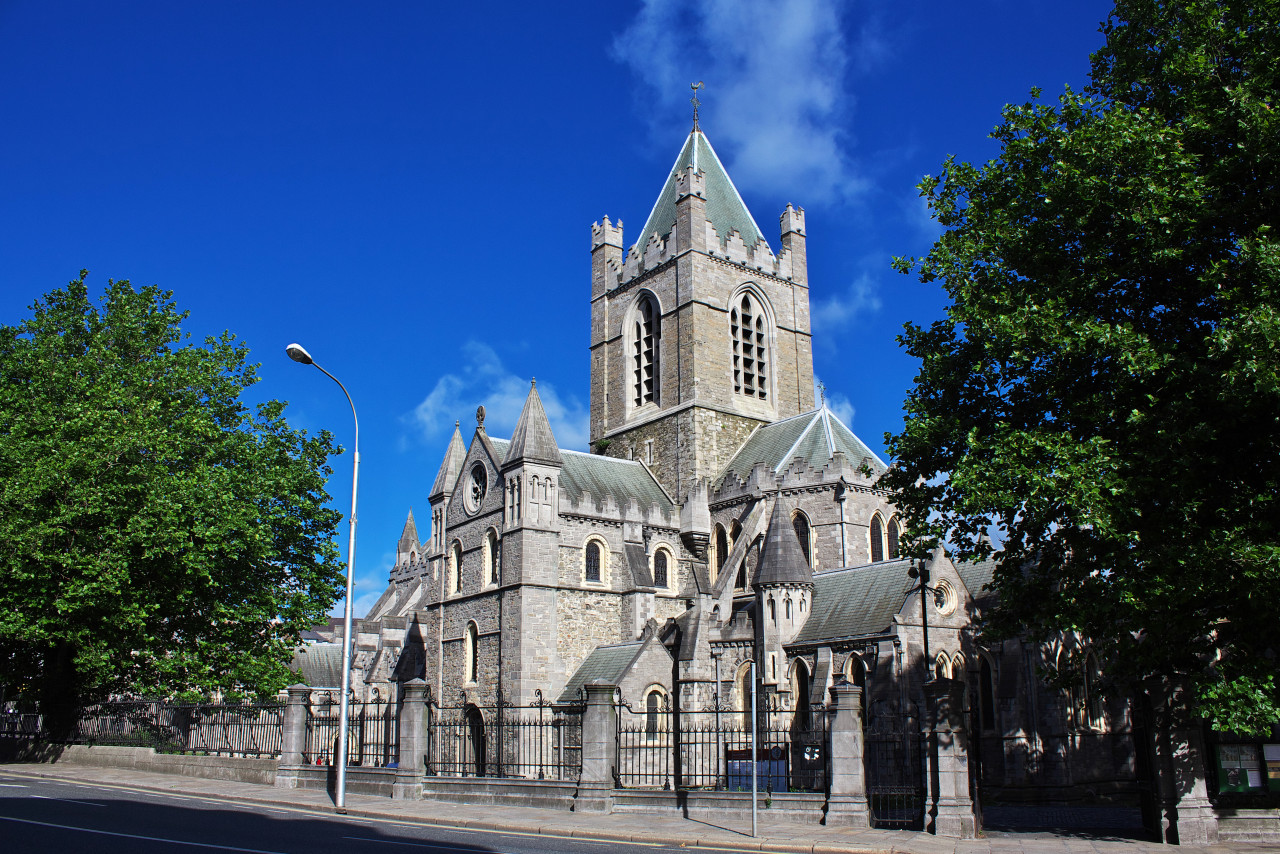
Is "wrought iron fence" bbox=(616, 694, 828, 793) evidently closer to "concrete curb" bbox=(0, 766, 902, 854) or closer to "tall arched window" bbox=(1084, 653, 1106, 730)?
"tall arched window" bbox=(1084, 653, 1106, 730)

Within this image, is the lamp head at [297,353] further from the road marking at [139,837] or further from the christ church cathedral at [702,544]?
the christ church cathedral at [702,544]

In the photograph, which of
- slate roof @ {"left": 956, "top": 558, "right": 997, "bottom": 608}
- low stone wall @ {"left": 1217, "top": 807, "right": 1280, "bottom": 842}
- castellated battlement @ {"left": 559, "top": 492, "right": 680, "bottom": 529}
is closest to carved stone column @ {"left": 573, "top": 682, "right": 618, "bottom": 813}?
low stone wall @ {"left": 1217, "top": 807, "right": 1280, "bottom": 842}

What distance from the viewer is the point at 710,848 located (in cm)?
1414

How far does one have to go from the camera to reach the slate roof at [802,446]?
3812 centimetres

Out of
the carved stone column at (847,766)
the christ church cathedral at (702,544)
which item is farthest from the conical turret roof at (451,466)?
the carved stone column at (847,766)

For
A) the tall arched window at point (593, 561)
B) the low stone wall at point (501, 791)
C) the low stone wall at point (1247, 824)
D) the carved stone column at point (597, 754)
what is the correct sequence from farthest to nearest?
the tall arched window at point (593, 561) → the low stone wall at point (501, 791) → the carved stone column at point (597, 754) → the low stone wall at point (1247, 824)

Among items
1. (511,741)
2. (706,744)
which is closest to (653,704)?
(511,741)

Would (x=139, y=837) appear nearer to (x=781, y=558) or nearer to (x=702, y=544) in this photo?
(x=781, y=558)

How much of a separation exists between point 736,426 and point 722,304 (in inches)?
221

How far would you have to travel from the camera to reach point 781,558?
3195cm

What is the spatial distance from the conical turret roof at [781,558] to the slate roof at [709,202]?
1760 cm

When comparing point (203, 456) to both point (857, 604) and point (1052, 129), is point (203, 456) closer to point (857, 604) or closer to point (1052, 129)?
point (857, 604)

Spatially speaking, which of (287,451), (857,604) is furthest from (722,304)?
(287,451)

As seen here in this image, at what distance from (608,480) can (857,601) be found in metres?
12.7
